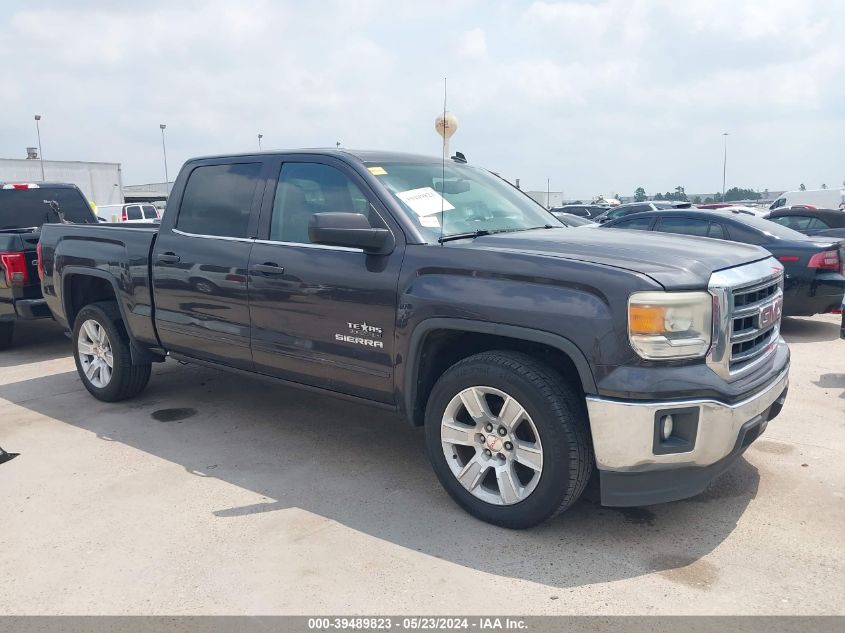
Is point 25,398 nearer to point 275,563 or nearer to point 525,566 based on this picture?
point 275,563

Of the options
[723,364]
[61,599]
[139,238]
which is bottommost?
[61,599]

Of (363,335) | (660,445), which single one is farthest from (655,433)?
(363,335)

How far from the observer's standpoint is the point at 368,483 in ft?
13.7

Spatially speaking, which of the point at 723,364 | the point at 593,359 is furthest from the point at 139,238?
the point at 723,364

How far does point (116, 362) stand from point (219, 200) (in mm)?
1713

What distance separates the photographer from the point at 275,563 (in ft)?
10.8

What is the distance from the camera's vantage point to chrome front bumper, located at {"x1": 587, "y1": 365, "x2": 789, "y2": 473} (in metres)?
3.07

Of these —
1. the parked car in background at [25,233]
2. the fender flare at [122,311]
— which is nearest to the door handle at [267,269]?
the fender flare at [122,311]

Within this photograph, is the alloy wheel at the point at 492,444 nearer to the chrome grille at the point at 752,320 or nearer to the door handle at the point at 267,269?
the chrome grille at the point at 752,320

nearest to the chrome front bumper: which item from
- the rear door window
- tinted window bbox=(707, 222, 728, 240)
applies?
tinted window bbox=(707, 222, 728, 240)

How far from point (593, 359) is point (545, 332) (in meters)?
0.25

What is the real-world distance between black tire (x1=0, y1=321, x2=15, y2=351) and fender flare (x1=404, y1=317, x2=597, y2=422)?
6.27 meters

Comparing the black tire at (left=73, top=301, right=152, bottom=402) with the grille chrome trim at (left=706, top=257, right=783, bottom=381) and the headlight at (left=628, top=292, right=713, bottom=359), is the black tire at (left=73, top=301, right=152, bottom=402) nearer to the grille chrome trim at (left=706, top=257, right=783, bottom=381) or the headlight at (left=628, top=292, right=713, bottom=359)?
the headlight at (left=628, top=292, right=713, bottom=359)

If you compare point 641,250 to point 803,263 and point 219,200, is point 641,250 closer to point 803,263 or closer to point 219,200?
point 219,200
